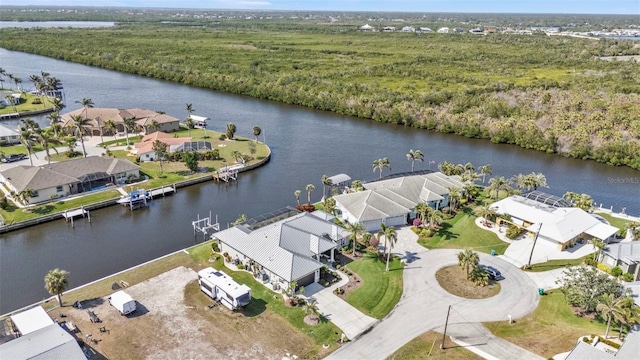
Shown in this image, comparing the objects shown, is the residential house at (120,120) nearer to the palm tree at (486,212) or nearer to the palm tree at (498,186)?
the palm tree at (498,186)

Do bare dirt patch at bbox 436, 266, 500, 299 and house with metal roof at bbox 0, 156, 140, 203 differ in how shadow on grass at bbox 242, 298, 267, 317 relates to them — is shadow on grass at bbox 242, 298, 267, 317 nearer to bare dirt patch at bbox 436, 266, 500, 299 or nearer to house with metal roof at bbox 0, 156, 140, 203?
bare dirt patch at bbox 436, 266, 500, 299

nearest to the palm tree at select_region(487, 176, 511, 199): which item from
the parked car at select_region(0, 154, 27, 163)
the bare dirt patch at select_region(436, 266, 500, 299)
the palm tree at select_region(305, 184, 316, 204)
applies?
the bare dirt patch at select_region(436, 266, 500, 299)

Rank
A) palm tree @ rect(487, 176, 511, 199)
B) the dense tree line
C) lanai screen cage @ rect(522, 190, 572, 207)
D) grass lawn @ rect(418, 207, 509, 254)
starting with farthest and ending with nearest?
1. the dense tree line
2. palm tree @ rect(487, 176, 511, 199)
3. lanai screen cage @ rect(522, 190, 572, 207)
4. grass lawn @ rect(418, 207, 509, 254)

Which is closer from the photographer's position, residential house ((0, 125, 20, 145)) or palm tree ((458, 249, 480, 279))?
palm tree ((458, 249, 480, 279))

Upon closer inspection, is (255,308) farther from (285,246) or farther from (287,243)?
(287,243)

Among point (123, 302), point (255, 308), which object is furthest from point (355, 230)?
point (123, 302)

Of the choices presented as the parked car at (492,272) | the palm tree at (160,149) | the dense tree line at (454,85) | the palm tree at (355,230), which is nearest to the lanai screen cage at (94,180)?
the palm tree at (160,149)
